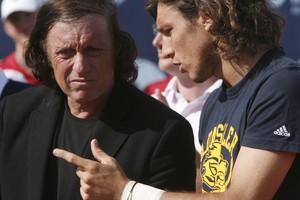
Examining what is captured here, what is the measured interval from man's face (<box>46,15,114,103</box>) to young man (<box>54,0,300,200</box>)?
0.31m

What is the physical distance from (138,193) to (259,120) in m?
0.52

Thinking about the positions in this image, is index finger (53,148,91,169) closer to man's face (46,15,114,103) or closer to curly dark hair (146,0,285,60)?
man's face (46,15,114,103)

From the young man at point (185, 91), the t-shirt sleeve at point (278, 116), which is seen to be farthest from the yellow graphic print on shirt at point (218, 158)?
the young man at point (185, 91)

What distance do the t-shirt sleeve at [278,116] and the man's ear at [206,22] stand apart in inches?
15.1

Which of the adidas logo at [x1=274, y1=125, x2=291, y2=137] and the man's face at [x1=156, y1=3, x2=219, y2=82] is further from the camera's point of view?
the man's face at [x1=156, y1=3, x2=219, y2=82]

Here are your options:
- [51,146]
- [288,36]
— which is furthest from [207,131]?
[288,36]

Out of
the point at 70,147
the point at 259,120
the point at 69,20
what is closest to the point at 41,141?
the point at 70,147

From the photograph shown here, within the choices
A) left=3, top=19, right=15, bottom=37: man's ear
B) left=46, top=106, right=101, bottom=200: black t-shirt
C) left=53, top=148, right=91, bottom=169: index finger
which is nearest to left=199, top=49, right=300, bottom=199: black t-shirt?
left=53, top=148, right=91, bottom=169: index finger

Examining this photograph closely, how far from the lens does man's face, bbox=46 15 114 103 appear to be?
359 cm

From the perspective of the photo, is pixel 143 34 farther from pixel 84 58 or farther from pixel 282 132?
pixel 282 132

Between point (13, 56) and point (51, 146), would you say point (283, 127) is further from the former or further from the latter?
point (13, 56)

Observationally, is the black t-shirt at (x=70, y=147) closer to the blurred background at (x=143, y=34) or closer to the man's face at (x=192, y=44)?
the man's face at (x=192, y=44)

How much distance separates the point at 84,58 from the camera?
11.8ft

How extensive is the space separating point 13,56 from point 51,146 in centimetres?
261
